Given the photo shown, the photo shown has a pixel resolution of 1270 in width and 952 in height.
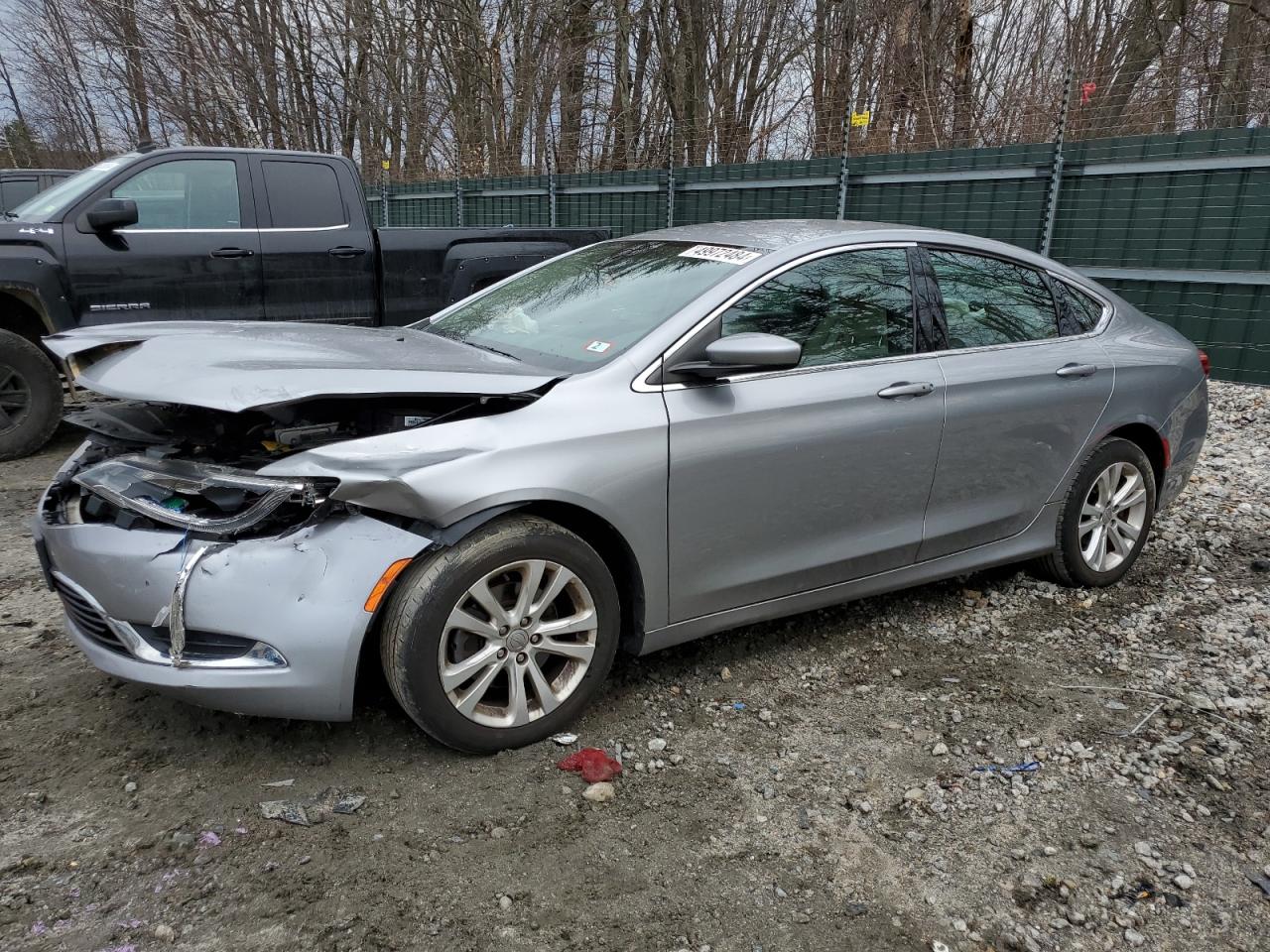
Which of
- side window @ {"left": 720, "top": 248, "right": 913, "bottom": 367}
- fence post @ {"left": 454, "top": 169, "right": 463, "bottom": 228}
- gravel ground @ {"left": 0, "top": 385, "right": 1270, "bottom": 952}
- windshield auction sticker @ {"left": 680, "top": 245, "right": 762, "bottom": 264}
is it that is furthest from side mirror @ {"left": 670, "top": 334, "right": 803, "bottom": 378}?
fence post @ {"left": 454, "top": 169, "right": 463, "bottom": 228}

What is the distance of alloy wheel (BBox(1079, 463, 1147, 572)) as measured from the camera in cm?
427

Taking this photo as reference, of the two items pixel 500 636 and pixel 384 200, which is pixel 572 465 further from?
pixel 384 200

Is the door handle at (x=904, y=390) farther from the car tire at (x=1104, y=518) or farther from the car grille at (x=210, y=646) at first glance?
the car grille at (x=210, y=646)

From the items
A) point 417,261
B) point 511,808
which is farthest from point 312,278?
point 511,808

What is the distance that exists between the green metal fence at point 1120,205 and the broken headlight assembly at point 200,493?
8833mm

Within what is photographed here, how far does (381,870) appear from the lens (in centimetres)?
241

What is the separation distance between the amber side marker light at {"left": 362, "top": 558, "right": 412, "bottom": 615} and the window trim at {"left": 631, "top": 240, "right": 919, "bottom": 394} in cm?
94

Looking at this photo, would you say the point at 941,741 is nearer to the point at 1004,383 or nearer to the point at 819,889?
the point at 819,889

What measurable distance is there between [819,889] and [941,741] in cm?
92

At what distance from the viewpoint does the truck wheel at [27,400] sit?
239 inches

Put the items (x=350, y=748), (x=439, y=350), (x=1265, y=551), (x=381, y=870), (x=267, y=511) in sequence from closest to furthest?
(x=381, y=870) → (x=267, y=511) → (x=350, y=748) → (x=439, y=350) → (x=1265, y=551)

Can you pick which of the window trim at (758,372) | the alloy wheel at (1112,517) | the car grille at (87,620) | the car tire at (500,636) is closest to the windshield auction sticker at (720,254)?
the window trim at (758,372)

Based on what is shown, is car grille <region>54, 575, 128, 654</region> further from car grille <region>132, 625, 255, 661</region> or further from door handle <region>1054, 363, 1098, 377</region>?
door handle <region>1054, 363, 1098, 377</region>

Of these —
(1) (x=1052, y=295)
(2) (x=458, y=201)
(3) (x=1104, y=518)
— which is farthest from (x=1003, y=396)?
(2) (x=458, y=201)
